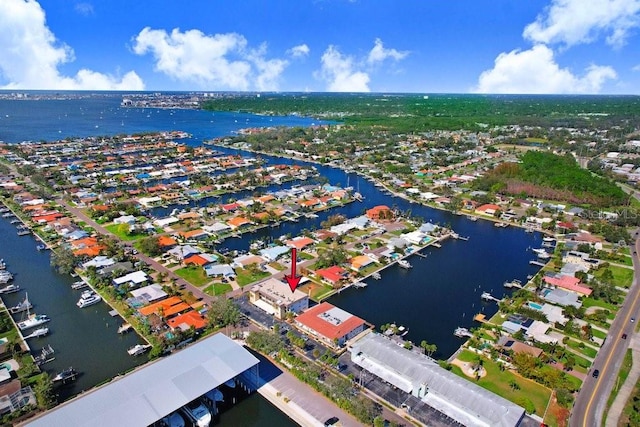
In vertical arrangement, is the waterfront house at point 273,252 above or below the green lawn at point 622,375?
above

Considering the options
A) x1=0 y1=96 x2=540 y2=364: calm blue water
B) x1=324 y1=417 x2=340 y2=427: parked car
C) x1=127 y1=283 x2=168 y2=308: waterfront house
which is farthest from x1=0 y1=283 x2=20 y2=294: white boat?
x1=324 y1=417 x2=340 y2=427: parked car

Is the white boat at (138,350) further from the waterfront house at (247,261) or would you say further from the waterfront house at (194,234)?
the waterfront house at (194,234)

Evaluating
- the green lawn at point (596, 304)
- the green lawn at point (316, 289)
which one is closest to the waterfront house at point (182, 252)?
the green lawn at point (316, 289)

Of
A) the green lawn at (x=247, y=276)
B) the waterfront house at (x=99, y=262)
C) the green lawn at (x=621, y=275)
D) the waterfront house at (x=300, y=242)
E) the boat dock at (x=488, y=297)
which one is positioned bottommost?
the boat dock at (x=488, y=297)

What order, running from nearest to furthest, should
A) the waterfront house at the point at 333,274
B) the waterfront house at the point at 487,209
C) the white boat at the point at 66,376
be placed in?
the white boat at the point at 66,376
the waterfront house at the point at 333,274
the waterfront house at the point at 487,209

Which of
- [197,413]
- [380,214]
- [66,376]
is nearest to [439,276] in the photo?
[380,214]

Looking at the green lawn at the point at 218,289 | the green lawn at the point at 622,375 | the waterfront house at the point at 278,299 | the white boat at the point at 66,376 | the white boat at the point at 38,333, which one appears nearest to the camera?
the green lawn at the point at 622,375

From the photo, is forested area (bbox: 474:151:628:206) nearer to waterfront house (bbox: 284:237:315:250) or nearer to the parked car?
waterfront house (bbox: 284:237:315:250)
